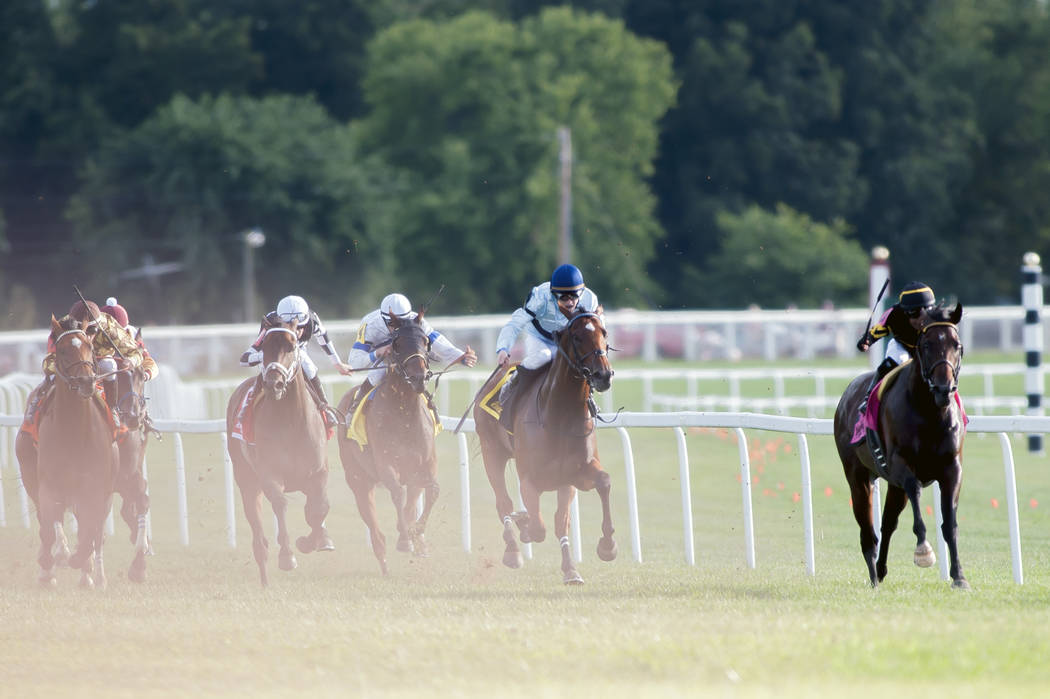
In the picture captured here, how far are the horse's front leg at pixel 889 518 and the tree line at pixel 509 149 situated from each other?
3785cm

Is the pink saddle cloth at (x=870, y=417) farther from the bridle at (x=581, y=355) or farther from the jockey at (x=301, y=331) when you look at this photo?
the jockey at (x=301, y=331)

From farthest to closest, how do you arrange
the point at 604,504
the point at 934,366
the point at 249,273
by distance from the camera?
the point at 249,273 → the point at 604,504 → the point at 934,366

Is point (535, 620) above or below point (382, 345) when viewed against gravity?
below

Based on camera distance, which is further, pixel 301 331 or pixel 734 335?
pixel 734 335

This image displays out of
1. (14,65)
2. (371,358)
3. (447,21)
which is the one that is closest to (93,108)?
(14,65)

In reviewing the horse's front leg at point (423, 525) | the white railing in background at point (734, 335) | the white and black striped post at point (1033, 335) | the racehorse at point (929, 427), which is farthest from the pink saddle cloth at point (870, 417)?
the white railing in background at point (734, 335)

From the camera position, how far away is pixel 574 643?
6.79m

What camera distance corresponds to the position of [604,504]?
9.21 m

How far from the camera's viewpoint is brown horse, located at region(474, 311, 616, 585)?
8984mm

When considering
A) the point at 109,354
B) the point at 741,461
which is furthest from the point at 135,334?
the point at 741,461

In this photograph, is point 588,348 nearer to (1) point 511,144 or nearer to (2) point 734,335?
(2) point 734,335

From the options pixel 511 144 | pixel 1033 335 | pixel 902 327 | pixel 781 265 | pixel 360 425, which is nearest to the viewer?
pixel 902 327

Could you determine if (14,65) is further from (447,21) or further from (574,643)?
(574,643)

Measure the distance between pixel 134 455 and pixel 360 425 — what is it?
1.35m
